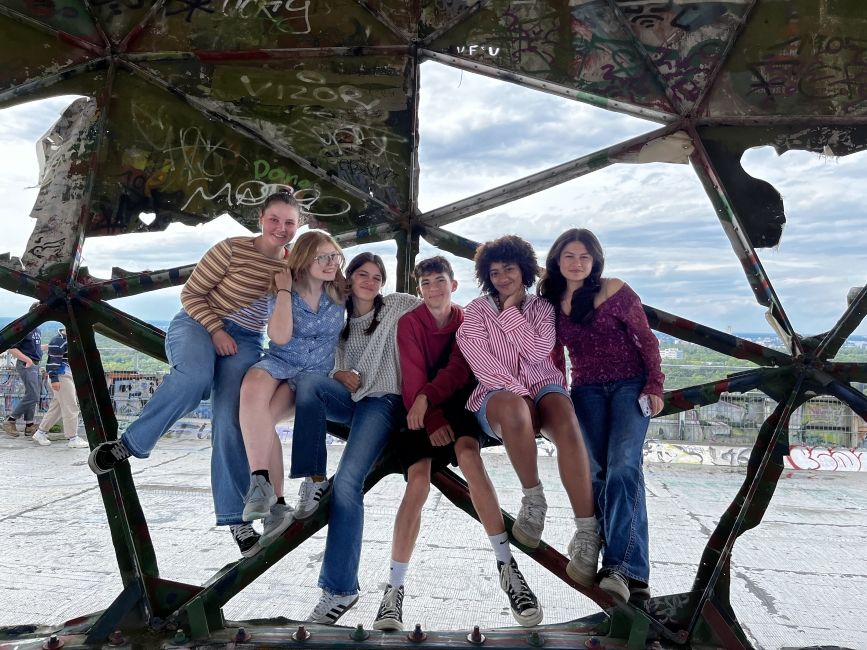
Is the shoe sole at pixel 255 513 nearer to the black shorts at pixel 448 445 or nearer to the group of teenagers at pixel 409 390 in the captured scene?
the group of teenagers at pixel 409 390

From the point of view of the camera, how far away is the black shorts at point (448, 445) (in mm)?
3064

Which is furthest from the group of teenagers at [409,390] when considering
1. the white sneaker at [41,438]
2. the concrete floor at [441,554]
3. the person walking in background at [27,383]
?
the person walking in background at [27,383]

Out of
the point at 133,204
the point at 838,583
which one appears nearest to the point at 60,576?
the point at 133,204

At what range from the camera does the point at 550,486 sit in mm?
7508

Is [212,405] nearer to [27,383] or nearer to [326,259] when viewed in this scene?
[326,259]

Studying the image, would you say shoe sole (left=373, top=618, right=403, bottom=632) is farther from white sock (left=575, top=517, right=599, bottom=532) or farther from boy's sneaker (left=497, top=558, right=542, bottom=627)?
white sock (left=575, top=517, right=599, bottom=532)

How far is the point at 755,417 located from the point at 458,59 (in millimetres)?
7085

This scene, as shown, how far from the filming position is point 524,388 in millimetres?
2979

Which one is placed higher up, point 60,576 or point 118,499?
point 118,499

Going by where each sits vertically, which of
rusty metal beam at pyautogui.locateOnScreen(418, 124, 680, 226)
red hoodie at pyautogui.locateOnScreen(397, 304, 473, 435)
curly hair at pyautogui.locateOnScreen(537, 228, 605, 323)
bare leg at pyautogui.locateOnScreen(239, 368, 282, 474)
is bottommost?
bare leg at pyautogui.locateOnScreen(239, 368, 282, 474)

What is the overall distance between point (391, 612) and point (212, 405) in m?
1.29

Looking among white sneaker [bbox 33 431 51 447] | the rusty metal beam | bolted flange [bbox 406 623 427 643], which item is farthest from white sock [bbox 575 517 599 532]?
white sneaker [bbox 33 431 51 447]

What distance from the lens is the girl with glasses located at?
2963 mm

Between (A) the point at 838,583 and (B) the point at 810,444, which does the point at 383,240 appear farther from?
(B) the point at 810,444
